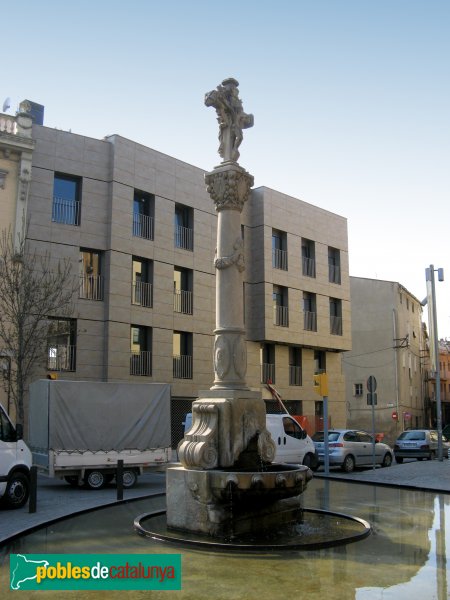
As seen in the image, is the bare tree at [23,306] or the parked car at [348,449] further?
the parked car at [348,449]

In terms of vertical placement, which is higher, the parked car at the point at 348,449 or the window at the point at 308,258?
the window at the point at 308,258

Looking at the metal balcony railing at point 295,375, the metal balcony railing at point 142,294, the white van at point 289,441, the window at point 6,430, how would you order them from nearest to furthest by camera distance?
the window at point 6,430
the white van at point 289,441
the metal balcony railing at point 142,294
the metal balcony railing at point 295,375

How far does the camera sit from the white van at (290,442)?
1944cm

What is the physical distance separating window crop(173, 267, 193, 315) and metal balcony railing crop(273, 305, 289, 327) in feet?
18.5

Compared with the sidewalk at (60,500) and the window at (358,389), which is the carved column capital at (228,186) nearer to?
the sidewalk at (60,500)

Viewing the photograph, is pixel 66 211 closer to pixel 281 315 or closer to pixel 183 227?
pixel 183 227

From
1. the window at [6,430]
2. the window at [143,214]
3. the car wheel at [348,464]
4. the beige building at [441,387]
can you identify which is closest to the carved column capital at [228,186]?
the window at [6,430]

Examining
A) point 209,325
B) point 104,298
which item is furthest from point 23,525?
point 209,325

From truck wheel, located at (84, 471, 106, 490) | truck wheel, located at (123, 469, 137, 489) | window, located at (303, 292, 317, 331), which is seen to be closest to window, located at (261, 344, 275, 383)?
window, located at (303, 292, 317, 331)

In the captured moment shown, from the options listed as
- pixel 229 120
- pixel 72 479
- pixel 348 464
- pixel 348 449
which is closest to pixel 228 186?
pixel 229 120

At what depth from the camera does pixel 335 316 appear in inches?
1473

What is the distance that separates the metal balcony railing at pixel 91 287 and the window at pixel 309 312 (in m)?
12.9

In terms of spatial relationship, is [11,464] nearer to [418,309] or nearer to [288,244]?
[288,244]

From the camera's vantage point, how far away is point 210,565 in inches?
298
